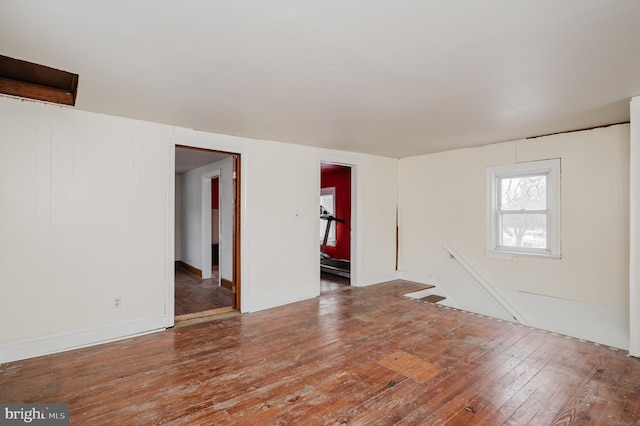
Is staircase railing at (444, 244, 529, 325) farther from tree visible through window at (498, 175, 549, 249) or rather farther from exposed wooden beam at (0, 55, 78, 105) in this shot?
exposed wooden beam at (0, 55, 78, 105)

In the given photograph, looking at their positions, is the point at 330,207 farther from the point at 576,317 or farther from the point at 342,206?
the point at 576,317

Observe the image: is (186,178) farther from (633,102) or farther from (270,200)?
(633,102)

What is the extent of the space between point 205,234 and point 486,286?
5160mm

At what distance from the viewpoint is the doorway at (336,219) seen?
7022 mm

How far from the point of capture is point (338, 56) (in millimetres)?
2059

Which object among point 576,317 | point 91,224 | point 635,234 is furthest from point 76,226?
point 576,317

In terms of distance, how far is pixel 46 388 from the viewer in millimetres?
2379

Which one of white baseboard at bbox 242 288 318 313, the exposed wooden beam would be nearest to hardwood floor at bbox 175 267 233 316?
white baseboard at bbox 242 288 318 313

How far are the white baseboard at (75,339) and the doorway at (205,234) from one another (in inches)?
15.4

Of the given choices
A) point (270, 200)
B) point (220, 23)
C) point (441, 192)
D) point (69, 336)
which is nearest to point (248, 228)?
point (270, 200)

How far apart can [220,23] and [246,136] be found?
2541 millimetres

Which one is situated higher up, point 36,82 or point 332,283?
point 36,82

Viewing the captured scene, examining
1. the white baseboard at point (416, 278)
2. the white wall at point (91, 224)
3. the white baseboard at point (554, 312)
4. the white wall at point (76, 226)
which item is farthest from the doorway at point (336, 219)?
the white wall at point (76, 226)

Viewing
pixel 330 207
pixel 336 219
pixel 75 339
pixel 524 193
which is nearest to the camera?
pixel 75 339
